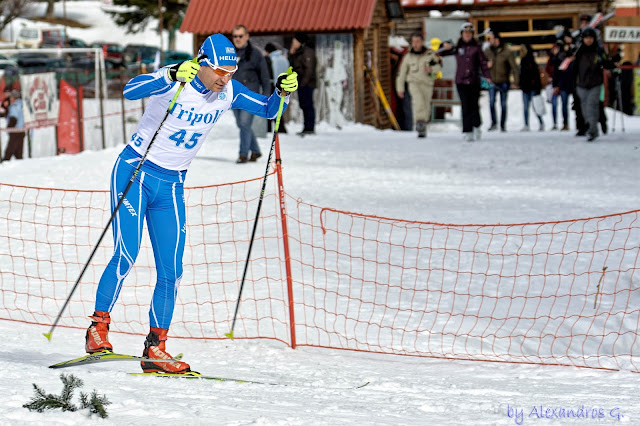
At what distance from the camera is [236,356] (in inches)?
251

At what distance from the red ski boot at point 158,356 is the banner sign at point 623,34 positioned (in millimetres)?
14378

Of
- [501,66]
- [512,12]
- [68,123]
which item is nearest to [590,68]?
[501,66]

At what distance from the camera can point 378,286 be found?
8.14 metres

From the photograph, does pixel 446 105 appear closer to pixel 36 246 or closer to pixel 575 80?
pixel 575 80

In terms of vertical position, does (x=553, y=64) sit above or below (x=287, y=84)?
below

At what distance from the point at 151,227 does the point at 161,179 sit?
0.29m

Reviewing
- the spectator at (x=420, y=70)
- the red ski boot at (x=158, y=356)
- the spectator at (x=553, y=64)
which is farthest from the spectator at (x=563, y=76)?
the red ski boot at (x=158, y=356)

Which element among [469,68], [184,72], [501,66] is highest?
[184,72]

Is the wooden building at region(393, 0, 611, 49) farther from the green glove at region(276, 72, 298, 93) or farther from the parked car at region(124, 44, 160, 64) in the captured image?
the green glove at region(276, 72, 298, 93)

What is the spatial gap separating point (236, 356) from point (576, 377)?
2.14 metres

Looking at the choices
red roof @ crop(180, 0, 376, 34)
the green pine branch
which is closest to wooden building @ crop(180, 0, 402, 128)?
red roof @ crop(180, 0, 376, 34)

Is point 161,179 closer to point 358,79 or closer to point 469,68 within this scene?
point 469,68

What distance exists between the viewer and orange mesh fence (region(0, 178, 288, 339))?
7270 millimetres

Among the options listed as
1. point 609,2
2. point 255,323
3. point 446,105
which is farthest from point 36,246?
point 609,2
